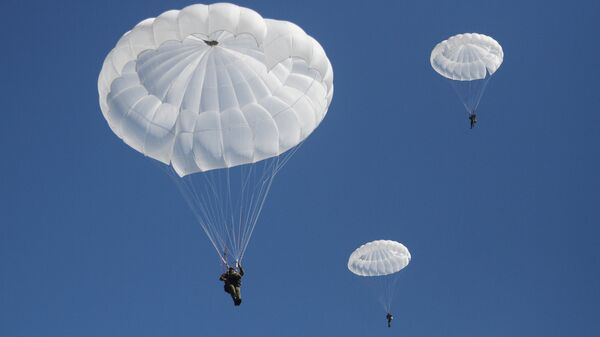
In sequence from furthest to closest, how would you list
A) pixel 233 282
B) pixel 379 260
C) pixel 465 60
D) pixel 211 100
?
pixel 379 260 < pixel 465 60 < pixel 211 100 < pixel 233 282

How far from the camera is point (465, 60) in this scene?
127 feet

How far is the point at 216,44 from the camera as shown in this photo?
81.6 ft

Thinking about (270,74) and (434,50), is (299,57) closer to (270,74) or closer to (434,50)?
(270,74)

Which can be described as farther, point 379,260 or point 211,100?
point 379,260

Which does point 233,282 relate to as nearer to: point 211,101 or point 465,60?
point 211,101

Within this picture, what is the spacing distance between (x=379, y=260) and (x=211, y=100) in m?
16.8

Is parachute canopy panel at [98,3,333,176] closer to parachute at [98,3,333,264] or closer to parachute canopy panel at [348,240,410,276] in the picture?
parachute at [98,3,333,264]

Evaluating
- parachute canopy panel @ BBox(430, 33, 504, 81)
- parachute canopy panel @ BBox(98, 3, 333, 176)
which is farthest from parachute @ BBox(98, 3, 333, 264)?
parachute canopy panel @ BBox(430, 33, 504, 81)

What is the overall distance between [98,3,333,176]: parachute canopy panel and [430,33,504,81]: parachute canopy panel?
1388 cm

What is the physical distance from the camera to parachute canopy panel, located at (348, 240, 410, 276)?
39250mm

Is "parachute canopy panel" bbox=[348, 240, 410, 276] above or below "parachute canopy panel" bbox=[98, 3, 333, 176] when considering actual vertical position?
above

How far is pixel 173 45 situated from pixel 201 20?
2591 millimetres

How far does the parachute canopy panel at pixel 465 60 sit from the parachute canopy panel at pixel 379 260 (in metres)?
8.38

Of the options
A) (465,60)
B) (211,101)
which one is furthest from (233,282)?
(465,60)
